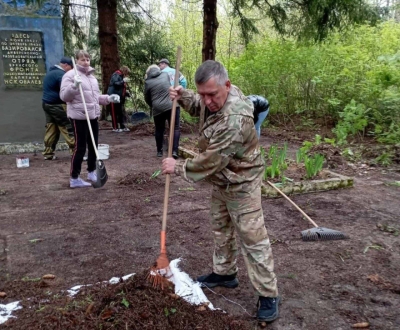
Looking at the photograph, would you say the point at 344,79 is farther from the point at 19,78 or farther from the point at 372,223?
the point at 19,78

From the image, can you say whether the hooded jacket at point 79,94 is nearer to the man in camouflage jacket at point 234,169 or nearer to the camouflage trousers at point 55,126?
the camouflage trousers at point 55,126

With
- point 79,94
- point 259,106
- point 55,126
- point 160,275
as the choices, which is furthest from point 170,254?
point 55,126

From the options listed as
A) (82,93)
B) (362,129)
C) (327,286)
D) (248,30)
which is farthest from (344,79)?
(327,286)

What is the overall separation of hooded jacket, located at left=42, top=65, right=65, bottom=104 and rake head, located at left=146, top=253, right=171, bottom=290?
16.9 feet

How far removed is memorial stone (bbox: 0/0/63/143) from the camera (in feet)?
27.5

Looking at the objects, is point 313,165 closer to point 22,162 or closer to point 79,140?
point 79,140

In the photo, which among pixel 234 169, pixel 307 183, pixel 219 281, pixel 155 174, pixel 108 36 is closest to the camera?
pixel 234 169

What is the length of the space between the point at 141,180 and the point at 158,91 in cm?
204

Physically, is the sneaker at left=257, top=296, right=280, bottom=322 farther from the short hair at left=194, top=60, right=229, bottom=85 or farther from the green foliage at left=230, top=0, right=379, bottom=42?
the green foliage at left=230, top=0, right=379, bottom=42

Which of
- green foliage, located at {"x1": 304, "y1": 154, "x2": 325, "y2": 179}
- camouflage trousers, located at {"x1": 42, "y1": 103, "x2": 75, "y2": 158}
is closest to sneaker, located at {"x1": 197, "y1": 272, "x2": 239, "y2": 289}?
green foliage, located at {"x1": 304, "y1": 154, "x2": 325, "y2": 179}

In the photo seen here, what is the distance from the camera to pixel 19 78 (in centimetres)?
852

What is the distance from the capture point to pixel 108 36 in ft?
40.3

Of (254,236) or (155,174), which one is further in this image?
(155,174)

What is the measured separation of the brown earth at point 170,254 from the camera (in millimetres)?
2504
